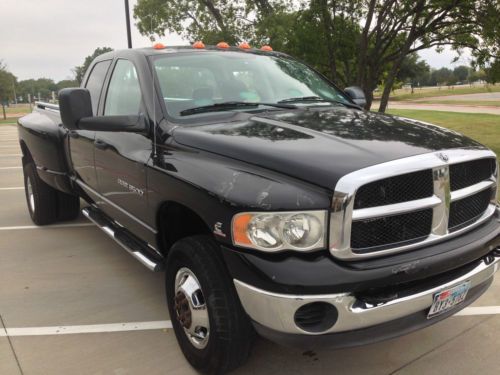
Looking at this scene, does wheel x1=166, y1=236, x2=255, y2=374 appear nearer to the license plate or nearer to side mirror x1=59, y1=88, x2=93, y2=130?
the license plate

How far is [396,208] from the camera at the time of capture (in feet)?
7.23

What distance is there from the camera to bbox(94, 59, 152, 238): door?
3.17 m

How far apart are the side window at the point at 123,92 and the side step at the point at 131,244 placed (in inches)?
35.9

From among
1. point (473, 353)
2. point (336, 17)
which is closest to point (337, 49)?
point (336, 17)

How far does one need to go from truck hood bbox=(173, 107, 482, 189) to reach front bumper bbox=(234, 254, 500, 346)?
52cm

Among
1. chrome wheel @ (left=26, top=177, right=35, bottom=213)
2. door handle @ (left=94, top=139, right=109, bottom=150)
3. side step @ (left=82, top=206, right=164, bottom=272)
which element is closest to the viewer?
side step @ (left=82, top=206, right=164, bottom=272)

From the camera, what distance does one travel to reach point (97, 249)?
4941 mm

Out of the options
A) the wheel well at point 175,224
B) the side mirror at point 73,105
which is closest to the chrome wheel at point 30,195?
the side mirror at point 73,105

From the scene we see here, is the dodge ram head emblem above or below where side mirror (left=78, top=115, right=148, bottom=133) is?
below

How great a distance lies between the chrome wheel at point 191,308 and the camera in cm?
257

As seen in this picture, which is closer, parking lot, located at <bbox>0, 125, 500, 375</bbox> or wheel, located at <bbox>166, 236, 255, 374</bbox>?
wheel, located at <bbox>166, 236, 255, 374</bbox>

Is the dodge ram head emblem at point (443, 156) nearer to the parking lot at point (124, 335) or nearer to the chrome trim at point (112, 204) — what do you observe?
the parking lot at point (124, 335)

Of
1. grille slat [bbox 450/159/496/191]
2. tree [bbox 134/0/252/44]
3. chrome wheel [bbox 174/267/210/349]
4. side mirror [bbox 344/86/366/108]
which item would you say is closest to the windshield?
side mirror [bbox 344/86/366/108]

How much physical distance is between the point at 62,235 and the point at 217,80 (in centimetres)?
294
